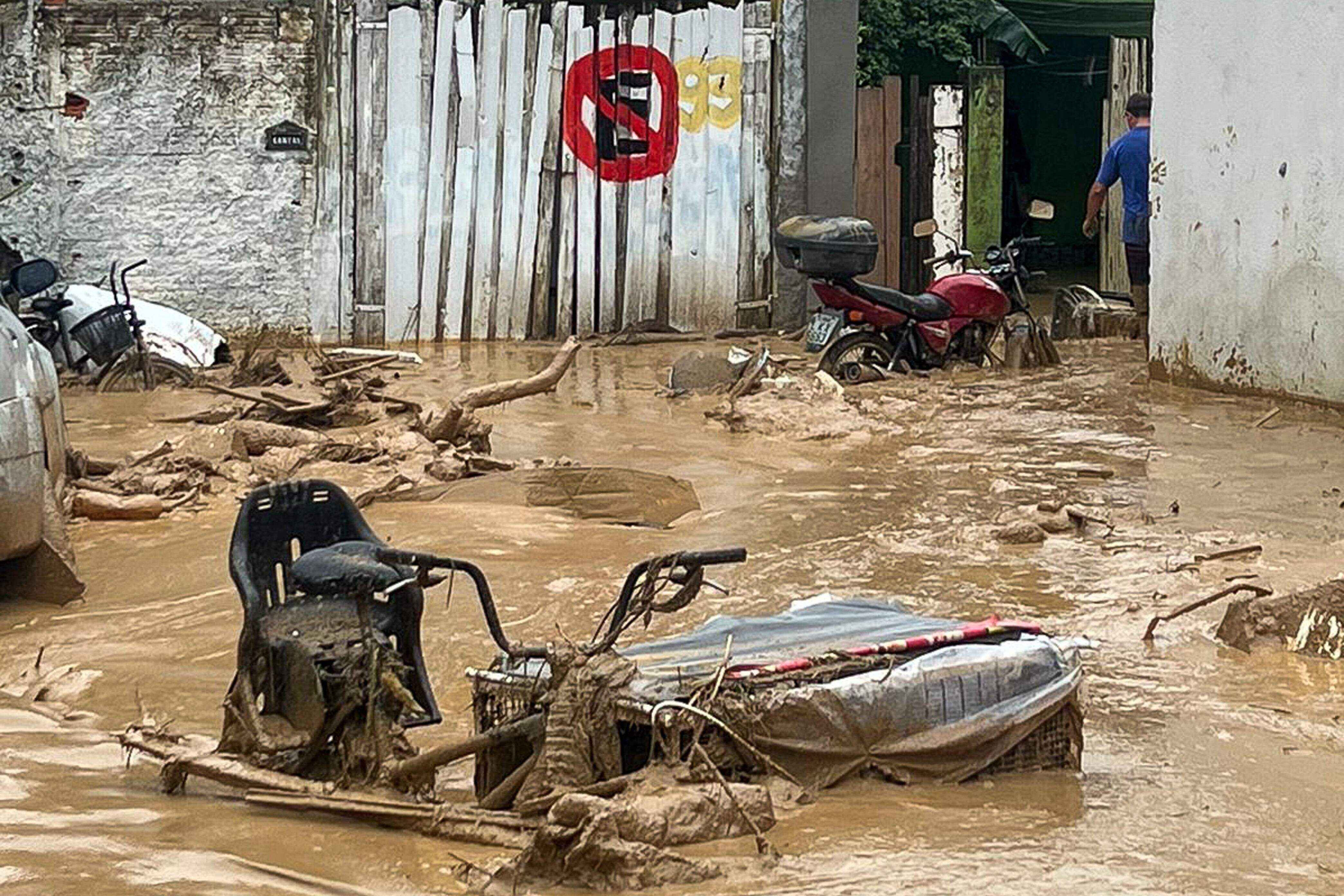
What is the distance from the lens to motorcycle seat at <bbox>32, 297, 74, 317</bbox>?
38.0ft

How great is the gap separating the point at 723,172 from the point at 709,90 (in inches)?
22.1

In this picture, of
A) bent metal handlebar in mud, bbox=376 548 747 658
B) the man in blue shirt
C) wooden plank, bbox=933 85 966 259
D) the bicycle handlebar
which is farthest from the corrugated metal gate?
the bicycle handlebar

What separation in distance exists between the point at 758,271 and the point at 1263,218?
4064mm

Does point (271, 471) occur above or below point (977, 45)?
below

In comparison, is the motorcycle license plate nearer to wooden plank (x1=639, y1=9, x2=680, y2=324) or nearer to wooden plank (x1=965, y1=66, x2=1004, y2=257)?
wooden plank (x1=639, y1=9, x2=680, y2=324)

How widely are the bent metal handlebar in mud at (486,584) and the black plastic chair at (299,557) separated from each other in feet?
0.51

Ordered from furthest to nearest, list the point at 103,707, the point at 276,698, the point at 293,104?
the point at 293,104
the point at 103,707
the point at 276,698

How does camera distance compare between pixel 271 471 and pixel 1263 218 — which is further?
pixel 1263 218

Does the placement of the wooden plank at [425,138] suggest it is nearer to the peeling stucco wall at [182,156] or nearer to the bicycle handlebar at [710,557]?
the peeling stucco wall at [182,156]

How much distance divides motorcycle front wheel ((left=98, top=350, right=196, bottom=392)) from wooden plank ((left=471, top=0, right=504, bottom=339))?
2.61 metres

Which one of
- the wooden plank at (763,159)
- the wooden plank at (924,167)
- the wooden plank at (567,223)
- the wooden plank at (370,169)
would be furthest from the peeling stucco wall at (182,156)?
the wooden plank at (924,167)

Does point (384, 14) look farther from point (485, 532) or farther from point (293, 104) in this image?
point (485, 532)

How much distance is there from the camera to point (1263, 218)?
35.3 feet

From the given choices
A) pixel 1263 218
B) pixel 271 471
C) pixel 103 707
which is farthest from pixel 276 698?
pixel 1263 218
